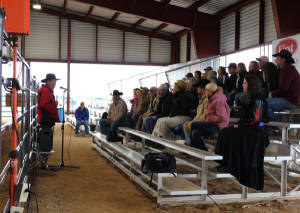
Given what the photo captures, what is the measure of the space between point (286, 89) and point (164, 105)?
96.2 inches

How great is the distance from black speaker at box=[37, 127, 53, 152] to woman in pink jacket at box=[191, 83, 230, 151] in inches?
99.2

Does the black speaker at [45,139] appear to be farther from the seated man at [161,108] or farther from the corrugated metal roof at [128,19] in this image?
the corrugated metal roof at [128,19]

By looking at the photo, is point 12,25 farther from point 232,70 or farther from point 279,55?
point 232,70


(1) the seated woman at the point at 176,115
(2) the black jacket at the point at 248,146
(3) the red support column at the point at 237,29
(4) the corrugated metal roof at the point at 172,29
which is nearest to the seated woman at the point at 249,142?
(2) the black jacket at the point at 248,146

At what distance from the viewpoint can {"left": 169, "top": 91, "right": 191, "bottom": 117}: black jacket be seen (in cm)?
605

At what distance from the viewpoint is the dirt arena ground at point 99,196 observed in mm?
3801

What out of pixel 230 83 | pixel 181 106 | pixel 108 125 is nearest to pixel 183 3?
pixel 108 125

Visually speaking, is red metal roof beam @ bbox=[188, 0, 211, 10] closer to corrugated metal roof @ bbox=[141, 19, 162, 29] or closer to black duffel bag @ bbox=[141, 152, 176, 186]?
corrugated metal roof @ bbox=[141, 19, 162, 29]

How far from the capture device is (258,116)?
390cm

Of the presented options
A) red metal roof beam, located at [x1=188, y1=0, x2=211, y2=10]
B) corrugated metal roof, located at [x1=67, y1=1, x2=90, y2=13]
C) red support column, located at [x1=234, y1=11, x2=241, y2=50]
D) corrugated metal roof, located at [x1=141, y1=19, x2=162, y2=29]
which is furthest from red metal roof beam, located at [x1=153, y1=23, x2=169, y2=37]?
red support column, located at [x1=234, y1=11, x2=241, y2=50]

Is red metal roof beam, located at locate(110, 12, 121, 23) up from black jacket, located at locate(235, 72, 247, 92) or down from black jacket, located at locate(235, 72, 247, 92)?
up

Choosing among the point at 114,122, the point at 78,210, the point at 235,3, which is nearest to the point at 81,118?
the point at 114,122

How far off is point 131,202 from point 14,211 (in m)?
1.90

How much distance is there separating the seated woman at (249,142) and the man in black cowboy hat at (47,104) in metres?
3.07
